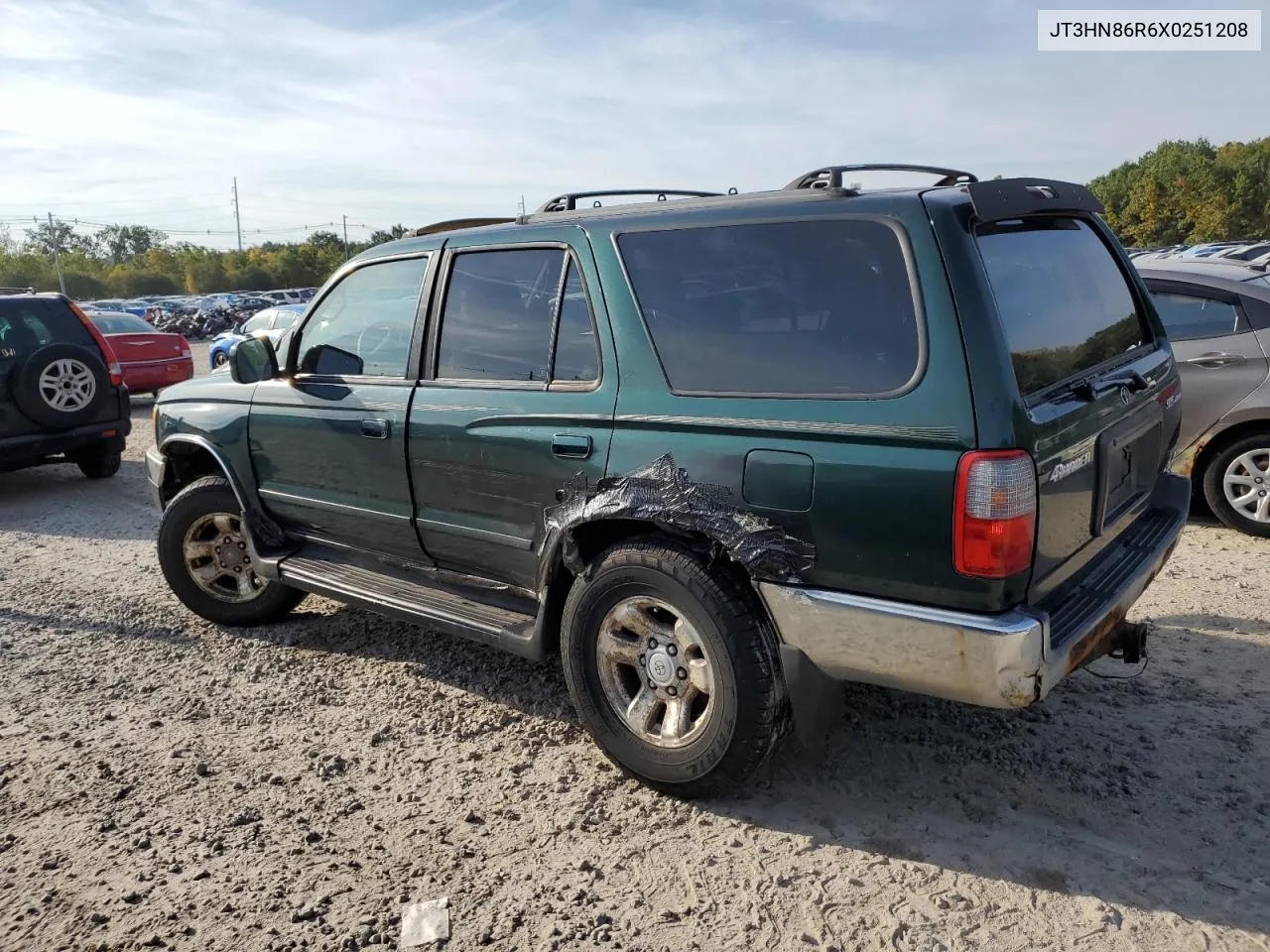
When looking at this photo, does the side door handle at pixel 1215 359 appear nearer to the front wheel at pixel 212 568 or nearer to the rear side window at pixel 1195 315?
the rear side window at pixel 1195 315

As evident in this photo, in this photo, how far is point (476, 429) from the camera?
11.5ft

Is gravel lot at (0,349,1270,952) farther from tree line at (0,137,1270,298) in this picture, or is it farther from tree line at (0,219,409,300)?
tree line at (0,219,409,300)

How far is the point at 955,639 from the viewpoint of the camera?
249 centimetres

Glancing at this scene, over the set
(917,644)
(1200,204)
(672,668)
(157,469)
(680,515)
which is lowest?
(672,668)

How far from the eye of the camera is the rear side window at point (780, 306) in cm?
262

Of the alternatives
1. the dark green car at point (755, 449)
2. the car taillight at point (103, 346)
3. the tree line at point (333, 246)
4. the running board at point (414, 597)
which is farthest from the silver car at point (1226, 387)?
the tree line at point (333, 246)

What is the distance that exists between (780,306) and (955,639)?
1.07 meters

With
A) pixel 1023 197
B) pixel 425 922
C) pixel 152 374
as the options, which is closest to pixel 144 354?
pixel 152 374

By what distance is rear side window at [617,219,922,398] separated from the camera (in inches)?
Result: 103

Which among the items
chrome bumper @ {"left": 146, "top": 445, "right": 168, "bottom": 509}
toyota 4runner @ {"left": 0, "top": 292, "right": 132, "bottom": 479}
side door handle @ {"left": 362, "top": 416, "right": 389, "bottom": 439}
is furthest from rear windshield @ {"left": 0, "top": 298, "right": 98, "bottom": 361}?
side door handle @ {"left": 362, "top": 416, "right": 389, "bottom": 439}

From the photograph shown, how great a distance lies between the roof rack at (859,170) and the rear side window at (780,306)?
0.24 metres

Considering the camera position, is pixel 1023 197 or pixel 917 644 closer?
pixel 917 644

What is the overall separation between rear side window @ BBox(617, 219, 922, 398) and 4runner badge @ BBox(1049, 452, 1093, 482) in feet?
1.60

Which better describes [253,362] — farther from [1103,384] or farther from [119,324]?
[119,324]
